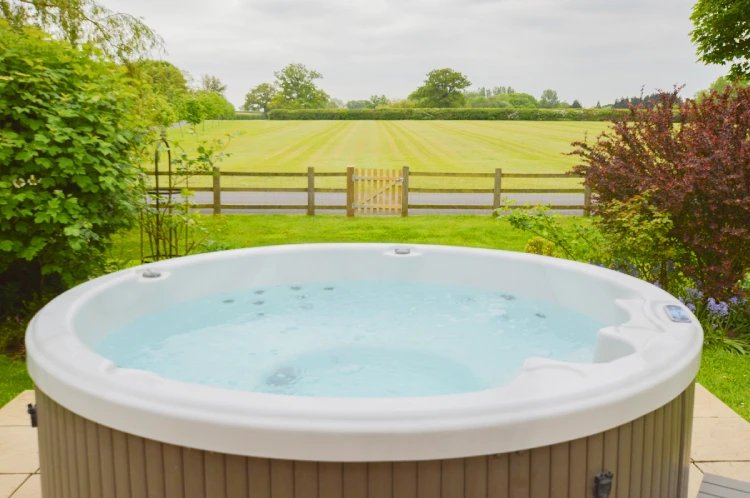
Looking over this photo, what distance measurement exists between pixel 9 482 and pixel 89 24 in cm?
521

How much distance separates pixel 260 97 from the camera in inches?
1734

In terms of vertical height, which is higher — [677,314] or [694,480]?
[677,314]

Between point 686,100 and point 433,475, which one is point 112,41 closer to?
point 686,100

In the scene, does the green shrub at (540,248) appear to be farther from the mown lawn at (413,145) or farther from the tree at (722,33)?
the mown lawn at (413,145)

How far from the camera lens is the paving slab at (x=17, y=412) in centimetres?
284

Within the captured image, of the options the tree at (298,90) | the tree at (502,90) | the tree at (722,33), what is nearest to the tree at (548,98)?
the tree at (502,90)

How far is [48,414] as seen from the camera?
1.80 meters

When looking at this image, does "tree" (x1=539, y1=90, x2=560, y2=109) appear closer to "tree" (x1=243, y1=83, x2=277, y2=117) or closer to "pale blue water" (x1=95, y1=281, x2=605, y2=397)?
"tree" (x1=243, y1=83, x2=277, y2=117)

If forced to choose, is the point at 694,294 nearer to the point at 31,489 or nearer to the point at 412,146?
the point at 31,489

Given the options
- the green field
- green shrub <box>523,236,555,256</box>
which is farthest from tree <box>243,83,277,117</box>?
green shrub <box>523,236,555,256</box>

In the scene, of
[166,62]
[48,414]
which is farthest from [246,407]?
[166,62]

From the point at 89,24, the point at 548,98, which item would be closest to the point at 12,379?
the point at 89,24

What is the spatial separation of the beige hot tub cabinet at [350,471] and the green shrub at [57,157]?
193 centimetres

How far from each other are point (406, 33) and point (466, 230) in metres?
14.3
